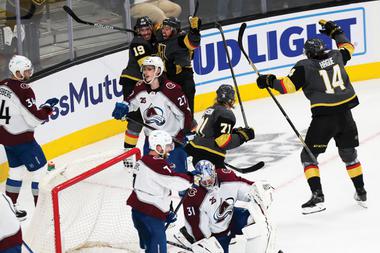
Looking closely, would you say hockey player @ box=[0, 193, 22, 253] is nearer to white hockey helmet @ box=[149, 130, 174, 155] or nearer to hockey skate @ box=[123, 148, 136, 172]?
white hockey helmet @ box=[149, 130, 174, 155]

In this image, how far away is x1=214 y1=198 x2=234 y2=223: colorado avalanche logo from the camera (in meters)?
6.77

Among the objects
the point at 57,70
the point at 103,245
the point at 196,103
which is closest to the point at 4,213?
the point at 103,245

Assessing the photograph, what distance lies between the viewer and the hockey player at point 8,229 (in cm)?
567

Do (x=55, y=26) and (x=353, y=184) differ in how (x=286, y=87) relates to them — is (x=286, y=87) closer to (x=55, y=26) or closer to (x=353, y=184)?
(x=353, y=184)

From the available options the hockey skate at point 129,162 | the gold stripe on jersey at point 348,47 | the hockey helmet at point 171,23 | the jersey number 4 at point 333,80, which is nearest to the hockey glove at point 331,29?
the gold stripe on jersey at point 348,47

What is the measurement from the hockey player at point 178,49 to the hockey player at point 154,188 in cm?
249

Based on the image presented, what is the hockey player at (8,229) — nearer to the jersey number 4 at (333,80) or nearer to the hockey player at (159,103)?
the hockey player at (159,103)

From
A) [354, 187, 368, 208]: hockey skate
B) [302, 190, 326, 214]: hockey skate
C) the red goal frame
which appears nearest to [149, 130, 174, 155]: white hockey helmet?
the red goal frame

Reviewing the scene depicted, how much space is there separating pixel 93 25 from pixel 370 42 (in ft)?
11.4

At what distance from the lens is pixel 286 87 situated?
25.3ft

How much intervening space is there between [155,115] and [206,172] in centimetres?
128

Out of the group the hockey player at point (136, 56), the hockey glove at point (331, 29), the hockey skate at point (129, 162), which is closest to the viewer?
the hockey skate at point (129, 162)

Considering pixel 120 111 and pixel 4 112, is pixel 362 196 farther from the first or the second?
pixel 4 112

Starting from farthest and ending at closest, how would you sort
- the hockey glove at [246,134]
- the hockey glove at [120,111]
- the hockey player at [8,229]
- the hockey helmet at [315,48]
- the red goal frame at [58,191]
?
the hockey helmet at [315,48]
the hockey glove at [120,111]
the hockey glove at [246,134]
the red goal frame at [58,191]
the hockey player at [8,229]
